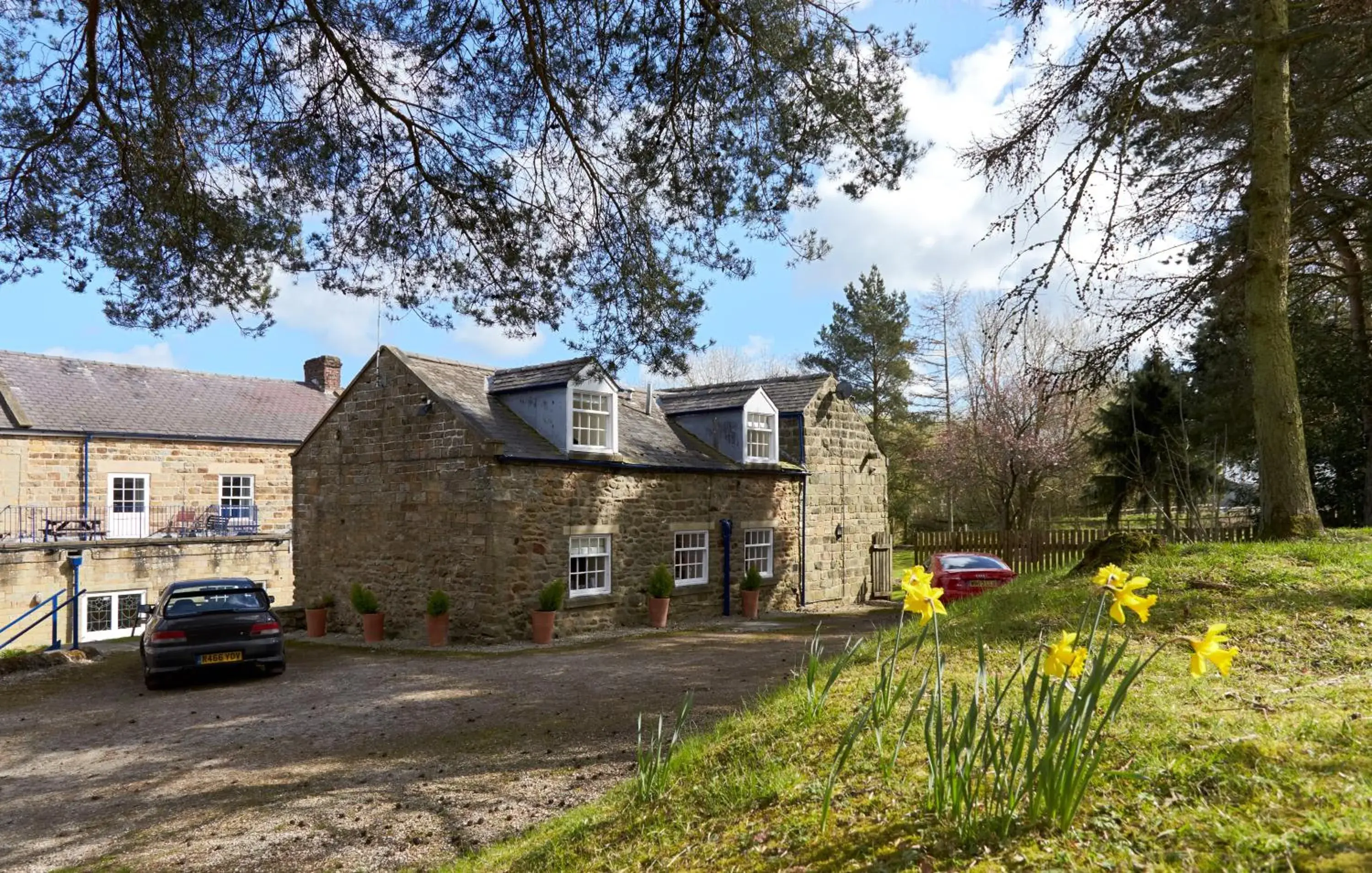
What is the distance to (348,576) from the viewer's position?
1914 centimetres

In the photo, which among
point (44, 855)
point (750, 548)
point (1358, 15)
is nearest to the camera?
point (44, 855)

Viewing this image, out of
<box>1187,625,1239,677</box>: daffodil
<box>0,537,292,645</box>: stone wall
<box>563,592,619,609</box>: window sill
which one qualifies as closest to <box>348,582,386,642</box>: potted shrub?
<box>563,592,619,609</box>: window sill

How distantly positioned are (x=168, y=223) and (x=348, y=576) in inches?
445

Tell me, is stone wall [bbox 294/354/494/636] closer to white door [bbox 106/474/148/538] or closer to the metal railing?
the metal railing

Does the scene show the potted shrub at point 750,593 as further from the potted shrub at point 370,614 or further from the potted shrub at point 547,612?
the potted shrub at point 370,614

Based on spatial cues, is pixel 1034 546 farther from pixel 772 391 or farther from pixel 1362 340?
pixel 1362 340

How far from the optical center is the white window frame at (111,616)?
25.2 meters

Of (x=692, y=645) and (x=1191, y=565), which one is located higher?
(x=1191, y=565)

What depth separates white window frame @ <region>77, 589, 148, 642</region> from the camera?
82.8ft

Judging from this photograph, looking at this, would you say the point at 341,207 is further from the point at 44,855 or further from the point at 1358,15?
the point at 1358,15

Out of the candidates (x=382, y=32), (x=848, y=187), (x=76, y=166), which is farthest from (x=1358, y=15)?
(x=76, y=166)

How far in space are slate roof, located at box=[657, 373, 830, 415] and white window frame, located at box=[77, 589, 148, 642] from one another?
56.7 ft

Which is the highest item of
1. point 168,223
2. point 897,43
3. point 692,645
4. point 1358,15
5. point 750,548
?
point 1358,15

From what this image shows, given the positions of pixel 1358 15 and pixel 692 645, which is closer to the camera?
pixel 1358 15
